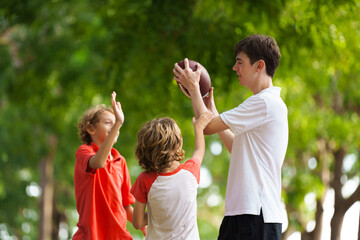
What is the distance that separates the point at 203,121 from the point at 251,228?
75 centimetres

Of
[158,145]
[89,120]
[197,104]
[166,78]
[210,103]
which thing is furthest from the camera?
Result: [166,78]

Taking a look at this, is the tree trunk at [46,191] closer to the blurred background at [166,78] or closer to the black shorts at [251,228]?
the blurred background at [166,78]

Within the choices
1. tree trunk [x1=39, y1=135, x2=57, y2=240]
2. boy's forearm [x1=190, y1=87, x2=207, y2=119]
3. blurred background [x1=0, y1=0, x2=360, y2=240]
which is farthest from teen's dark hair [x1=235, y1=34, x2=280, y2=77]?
tree trunk [x1=39, y1=135, x2=57, y2=240]

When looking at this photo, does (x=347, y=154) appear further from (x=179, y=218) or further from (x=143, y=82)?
(x=179, y=218)

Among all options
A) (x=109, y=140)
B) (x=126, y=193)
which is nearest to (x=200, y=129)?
(x=109, y=140)

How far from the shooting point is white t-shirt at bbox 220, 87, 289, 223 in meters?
3.54

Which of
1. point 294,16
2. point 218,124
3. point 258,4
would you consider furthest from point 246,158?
point 294,16

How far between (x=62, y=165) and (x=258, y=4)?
41.9ft

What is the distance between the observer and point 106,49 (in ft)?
36.4

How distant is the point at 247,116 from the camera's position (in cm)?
362

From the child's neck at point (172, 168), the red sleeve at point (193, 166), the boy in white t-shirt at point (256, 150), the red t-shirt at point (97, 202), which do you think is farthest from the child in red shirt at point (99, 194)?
the boy in white t-shirt at point (256, 150)

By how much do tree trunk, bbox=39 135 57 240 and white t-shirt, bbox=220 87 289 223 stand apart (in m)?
15.9

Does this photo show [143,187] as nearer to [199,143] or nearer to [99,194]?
[199,143]

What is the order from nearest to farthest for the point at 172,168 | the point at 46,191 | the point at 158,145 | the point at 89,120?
the point at 158,145 < the point at 172,168 < the point at 89,120 < the point at 46,191
